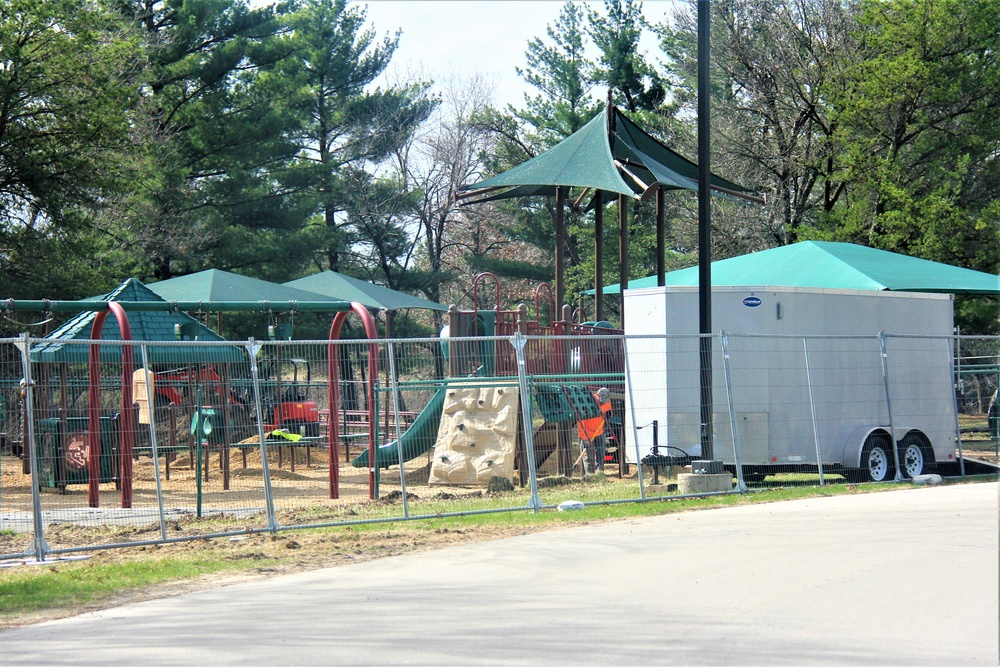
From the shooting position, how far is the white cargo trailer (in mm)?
14602

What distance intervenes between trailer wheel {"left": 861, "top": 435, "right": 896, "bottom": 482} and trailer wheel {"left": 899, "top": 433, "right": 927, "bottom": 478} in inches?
8.5

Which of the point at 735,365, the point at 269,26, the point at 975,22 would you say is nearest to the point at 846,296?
the point at 735,365

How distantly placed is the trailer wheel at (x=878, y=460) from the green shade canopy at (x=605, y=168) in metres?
5.81

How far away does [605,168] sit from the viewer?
19.1m

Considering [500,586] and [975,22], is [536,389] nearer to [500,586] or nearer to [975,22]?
[500,586]

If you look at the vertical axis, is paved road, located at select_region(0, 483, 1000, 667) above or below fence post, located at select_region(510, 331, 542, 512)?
below

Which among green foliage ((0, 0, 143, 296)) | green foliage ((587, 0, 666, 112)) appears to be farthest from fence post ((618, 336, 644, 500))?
green foliage ((587, 0, 666, 112))

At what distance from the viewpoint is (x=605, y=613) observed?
7270 mm

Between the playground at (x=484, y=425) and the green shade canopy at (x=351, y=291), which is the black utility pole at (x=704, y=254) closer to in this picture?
the playground at (x=484, y=425)

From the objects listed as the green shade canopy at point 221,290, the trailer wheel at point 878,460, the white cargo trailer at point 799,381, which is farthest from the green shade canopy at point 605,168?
the trailer wheel at point 878,460

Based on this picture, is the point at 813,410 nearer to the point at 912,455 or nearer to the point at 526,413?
the point at 912,455

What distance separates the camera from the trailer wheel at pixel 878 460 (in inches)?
606

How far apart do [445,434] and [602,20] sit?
3587 cm

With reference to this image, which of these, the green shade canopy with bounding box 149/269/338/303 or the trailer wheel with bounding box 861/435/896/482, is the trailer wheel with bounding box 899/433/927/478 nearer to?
the trailer wheel with bounding box 861/435/896/482
